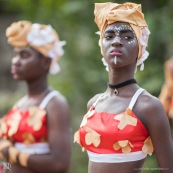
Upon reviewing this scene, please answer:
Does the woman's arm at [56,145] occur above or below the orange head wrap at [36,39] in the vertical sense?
below

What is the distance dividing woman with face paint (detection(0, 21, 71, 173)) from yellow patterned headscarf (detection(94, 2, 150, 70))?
1465 millimetres

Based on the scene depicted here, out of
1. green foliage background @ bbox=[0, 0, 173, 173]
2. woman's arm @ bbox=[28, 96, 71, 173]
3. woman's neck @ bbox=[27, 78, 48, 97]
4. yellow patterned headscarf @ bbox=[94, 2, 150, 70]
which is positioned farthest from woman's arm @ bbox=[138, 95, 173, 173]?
green foliage background @ bbox=[0, 0, 173, 173]

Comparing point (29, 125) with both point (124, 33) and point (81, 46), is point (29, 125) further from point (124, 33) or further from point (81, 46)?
point (81, 46)

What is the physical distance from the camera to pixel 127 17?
4.91 m

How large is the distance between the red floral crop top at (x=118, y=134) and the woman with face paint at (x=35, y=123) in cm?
141

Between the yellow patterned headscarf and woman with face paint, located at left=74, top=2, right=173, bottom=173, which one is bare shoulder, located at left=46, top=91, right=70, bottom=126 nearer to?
woman with face paint, located at left=74, top=2, right=173, bottom=173

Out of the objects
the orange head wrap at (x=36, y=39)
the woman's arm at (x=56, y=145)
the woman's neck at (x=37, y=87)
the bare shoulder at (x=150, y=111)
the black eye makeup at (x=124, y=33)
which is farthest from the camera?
the orange head wrap at (x=36, y=39)

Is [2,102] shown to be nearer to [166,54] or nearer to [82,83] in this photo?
[82,83]

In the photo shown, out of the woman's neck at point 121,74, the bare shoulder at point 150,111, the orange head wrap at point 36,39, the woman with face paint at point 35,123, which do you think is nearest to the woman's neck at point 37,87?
the woman with face paint at point 35,123

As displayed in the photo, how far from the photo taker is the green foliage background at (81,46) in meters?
10.4

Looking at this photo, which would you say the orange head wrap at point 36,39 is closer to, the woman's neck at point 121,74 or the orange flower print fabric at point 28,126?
the orange flower print fabric at point 28,126

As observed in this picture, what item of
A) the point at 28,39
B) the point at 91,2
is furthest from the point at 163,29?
the point at 28,39

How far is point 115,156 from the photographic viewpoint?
4.76m

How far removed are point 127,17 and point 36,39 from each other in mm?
1955
